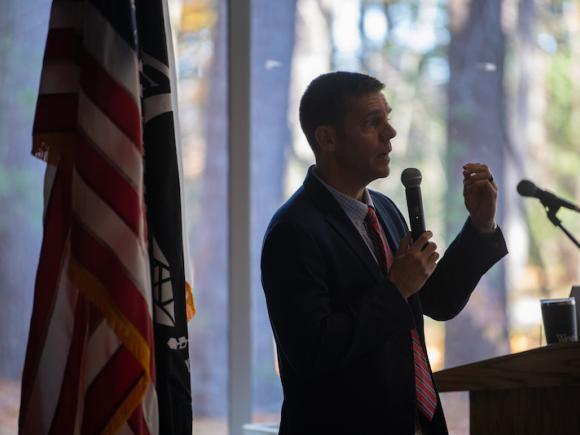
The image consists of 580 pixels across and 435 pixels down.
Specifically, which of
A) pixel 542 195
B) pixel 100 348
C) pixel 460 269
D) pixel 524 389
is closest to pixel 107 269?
pixel 100 348

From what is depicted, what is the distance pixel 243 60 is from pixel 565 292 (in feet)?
6.19

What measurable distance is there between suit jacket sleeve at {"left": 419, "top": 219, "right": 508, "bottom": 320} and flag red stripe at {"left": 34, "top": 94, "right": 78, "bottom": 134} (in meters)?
1.08

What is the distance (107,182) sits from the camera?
2.09m

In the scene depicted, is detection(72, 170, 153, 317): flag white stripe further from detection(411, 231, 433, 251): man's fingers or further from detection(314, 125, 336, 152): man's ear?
detection(411, 231, 433, 251): man's fingers

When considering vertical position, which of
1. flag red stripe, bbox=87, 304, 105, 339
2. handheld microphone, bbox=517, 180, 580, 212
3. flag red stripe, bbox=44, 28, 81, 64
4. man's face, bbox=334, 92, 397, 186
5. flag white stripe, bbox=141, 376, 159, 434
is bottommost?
flag white stripe, bbox=141, 376, 159, 434

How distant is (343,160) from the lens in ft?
7.29

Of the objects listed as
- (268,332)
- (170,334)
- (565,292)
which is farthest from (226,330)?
(170,334)

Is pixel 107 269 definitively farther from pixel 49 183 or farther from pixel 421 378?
pixel 421 378

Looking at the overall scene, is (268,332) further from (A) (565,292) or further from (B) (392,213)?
(B) (392,213)

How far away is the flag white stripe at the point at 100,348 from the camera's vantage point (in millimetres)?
2053

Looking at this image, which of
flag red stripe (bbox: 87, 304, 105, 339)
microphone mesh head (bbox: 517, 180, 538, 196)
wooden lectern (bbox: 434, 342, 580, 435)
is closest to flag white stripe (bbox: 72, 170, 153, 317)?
flag red stripe (bbox: 87, 304, 105, 339)

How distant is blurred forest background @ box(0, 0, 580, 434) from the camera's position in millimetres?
3816

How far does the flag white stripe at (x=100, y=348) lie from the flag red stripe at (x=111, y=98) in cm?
47

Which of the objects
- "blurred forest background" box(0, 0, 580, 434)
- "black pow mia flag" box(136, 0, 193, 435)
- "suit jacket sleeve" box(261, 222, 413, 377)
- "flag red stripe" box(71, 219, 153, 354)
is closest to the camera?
"suit jacket sleeve" box(261, 222, 413, 377)
